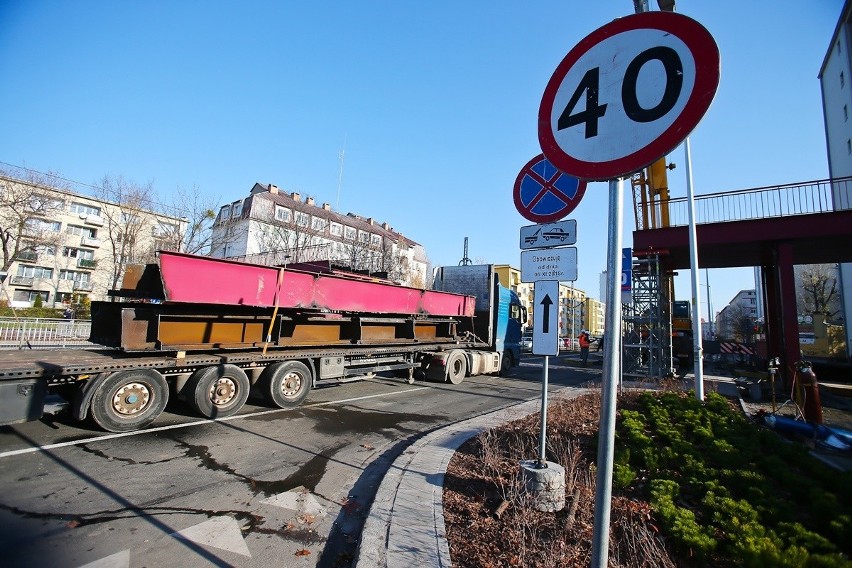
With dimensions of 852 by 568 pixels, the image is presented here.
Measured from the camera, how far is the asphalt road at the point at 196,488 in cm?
310

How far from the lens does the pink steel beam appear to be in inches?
262

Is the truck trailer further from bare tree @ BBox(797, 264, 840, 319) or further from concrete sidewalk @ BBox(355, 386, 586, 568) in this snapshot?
bare tree @ BBox(797, 264, 840, 319)

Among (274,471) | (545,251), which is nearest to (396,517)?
(274,471)

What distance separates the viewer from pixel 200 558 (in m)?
2.98

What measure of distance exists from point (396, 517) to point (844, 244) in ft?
55.8

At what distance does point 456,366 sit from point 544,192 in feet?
32.9

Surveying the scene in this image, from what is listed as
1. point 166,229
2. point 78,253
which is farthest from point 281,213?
point 78,253

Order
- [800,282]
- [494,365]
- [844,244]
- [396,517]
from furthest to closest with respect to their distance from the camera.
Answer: [800,282] < [494,365] < [844,244] < [396,517]

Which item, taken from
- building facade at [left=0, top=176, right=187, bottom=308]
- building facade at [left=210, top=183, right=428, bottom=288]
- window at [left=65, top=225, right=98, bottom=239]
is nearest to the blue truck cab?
building facade at [left=210, top=183, right=428, bottom=288]

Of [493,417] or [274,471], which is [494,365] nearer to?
[493,417]

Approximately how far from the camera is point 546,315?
3855 mm

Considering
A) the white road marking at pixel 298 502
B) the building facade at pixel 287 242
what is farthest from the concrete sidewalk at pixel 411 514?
the building facade at pixel 287 242

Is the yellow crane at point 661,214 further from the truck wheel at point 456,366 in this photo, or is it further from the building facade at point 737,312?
the building facade at point 737,312

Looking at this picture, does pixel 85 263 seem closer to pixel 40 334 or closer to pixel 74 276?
pixel 74 276
